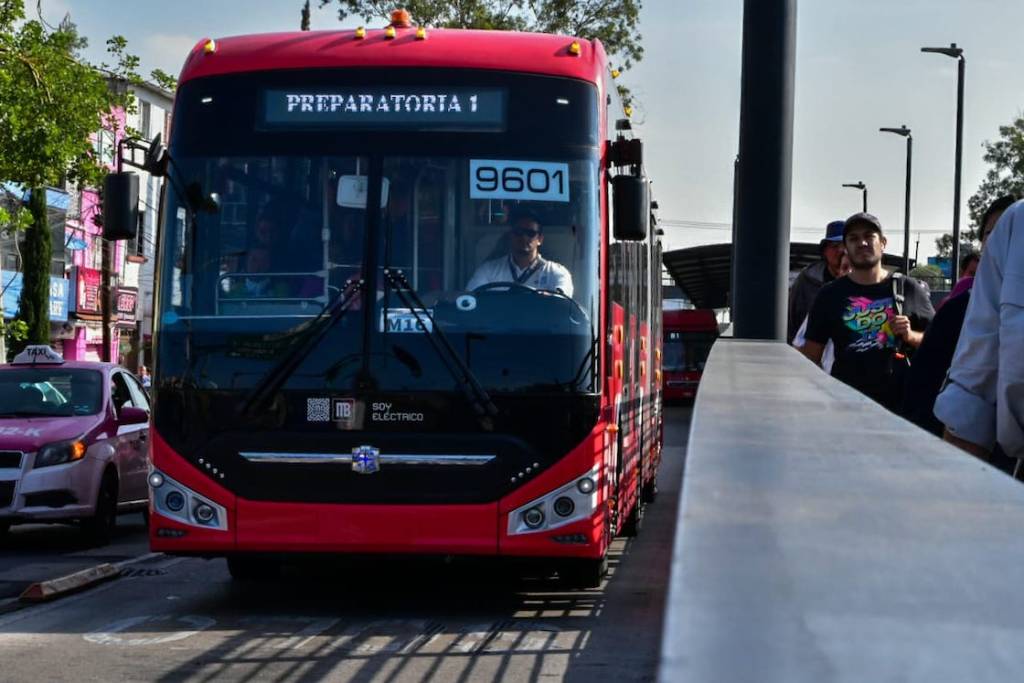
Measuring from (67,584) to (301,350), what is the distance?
2.57m

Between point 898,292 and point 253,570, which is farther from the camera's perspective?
point 253,570

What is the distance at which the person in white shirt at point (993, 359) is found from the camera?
3.93 metres

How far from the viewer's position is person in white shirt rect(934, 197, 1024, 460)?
3.93m

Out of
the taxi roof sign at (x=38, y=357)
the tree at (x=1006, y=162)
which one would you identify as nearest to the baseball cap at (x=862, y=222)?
the taxi roof sign at (x=38, y=357)

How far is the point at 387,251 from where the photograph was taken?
9.57 meters

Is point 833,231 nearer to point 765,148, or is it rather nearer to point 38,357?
point 765,148

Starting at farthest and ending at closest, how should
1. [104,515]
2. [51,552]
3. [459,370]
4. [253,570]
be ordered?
[104,515], [51,552], [253,570], [459,370]

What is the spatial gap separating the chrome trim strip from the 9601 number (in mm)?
1474

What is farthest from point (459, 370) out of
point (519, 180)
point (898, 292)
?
point (898, 292)

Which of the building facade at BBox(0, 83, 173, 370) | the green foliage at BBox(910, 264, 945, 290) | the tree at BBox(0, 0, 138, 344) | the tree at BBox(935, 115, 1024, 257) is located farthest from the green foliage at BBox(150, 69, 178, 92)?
the green foliage at BBox(910, 264, 945, 290)

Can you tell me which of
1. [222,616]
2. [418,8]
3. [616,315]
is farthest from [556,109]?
[418,8]

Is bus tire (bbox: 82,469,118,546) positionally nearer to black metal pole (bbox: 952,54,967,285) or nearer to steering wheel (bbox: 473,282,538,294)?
steering wheel (bbox: 473,282,538,294)

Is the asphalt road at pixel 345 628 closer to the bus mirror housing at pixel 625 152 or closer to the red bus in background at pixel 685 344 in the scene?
the bus mirror housing at pixel 625 152

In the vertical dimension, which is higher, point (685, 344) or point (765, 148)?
point (765, 148)
